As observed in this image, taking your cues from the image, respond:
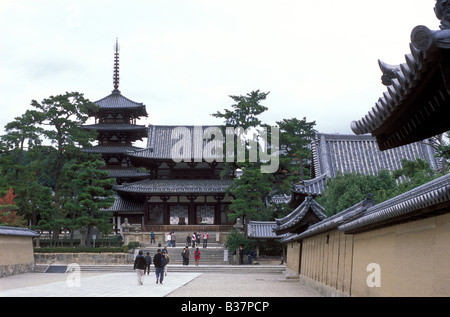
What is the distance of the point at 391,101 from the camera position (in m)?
6.52

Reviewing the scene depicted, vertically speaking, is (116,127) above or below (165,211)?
above

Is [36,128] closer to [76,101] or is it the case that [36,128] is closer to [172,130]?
[76,101]

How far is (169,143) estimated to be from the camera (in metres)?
61.4

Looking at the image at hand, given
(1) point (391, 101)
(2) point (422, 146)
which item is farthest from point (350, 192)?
(1) point (391, 101)

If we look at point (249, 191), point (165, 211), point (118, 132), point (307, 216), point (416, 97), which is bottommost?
point (165, 211)

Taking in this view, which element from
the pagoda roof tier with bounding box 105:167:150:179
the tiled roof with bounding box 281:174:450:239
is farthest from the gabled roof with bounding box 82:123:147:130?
the tiled roof with bounding box 281:174:450:239

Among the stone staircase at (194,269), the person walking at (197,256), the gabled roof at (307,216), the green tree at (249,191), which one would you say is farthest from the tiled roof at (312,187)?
the green tree at (249,191)

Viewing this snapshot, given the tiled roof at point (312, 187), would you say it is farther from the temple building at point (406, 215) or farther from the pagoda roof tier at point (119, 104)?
the pagoda roof tier at point (119, 104)

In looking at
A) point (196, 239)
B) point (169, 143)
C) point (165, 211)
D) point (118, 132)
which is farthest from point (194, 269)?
point (118, 132)

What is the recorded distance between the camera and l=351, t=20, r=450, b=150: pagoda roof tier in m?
5.04

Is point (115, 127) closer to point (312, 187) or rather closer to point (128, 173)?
point (128, 173)

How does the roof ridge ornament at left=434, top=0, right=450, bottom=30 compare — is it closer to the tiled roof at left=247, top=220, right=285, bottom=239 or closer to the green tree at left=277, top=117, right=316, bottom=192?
the tiled roof at left=247, top=220, right=285, bottom=239

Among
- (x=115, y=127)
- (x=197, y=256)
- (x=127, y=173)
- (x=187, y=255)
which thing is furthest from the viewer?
(x=115, y=127)

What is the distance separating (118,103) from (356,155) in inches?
1407
